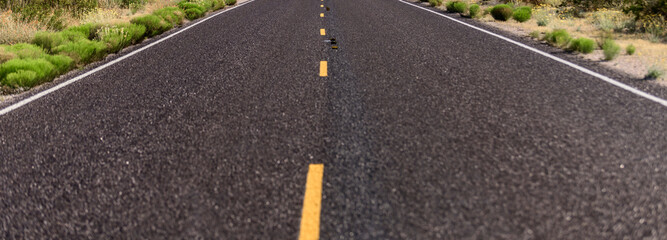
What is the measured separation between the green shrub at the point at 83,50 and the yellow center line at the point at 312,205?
679 cm

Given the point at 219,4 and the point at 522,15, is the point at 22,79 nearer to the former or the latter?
the point at 522,15

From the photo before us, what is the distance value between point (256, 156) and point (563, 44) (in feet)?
25.3

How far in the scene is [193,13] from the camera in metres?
16.8

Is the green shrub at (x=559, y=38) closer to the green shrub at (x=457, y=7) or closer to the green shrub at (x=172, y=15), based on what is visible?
the green shrub at (x=457, y=7)

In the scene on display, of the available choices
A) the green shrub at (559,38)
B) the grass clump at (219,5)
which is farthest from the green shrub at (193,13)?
the green shrub at (559,38)

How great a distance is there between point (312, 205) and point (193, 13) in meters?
15.2

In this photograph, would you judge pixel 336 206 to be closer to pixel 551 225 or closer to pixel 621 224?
pixel 551 225

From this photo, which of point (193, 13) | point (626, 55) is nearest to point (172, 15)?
point (193, 13)

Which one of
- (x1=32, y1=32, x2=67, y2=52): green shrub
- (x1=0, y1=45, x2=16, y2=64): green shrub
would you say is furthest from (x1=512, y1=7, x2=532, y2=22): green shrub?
(x1=0, y1=45, x2=16, y2=64): green shrub

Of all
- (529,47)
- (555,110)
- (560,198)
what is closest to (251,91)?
(555,110)

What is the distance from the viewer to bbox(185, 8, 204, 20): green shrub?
54.3 feet

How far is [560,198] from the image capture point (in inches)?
129

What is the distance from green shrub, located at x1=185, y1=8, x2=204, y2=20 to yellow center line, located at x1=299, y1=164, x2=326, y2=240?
1428 centimetres

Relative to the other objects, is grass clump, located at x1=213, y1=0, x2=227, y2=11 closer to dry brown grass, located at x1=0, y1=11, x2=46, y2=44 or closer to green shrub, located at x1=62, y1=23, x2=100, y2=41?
green shrub, located at x1=62, y1=23, x2=100, y2=41
